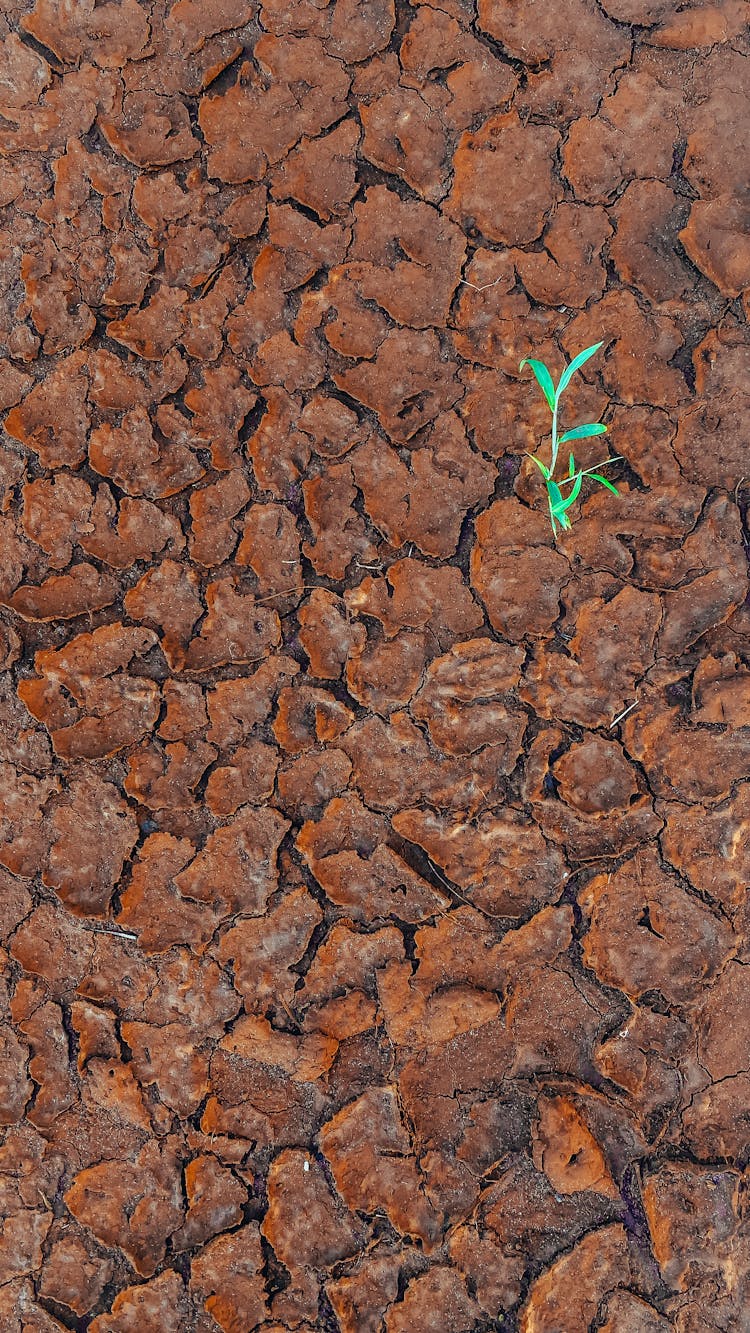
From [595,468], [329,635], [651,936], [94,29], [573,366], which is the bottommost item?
[651,936]

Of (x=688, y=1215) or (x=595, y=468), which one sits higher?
(x=595, y=468)

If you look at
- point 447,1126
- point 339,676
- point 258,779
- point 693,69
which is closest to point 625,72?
point 693,69

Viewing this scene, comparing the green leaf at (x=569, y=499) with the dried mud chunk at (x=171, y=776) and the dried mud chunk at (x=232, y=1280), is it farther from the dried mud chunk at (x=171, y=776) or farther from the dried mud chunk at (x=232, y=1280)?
the dried mud chunk at (x=232, y=1280)

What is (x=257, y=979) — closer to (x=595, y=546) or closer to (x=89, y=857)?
(x=89, y=857)

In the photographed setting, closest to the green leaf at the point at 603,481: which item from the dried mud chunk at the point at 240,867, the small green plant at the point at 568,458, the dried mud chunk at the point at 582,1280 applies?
the small green plant at the point at 568,458

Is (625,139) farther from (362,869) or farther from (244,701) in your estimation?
(362,869)

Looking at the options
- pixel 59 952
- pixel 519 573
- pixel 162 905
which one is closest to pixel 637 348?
pixel 519 573
